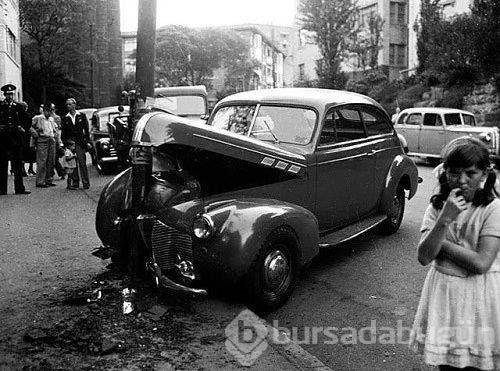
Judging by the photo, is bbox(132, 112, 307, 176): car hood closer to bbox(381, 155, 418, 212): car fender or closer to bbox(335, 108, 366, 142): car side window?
bbox(335, 108, 366, 142): car side window

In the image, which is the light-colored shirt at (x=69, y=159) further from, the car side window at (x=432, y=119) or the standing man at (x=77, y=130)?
the car side window at (x=432, y=119)

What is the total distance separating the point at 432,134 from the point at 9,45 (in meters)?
23.2

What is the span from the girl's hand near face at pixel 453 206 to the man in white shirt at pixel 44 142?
36.3 ft

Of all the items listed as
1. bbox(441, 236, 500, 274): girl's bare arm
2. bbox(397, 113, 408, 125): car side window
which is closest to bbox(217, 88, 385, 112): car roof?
bbox(441, 236, 500, 274): girl's bare arm

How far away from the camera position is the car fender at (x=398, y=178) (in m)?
7.26

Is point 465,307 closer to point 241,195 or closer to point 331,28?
point 241,195

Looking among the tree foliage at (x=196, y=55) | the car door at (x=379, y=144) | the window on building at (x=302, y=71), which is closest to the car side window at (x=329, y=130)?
the car door at (x=379, y=144)

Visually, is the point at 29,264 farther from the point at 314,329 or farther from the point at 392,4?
the point at 392,4

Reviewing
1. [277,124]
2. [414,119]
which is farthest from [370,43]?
[277,124]

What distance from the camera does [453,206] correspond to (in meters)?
2.47

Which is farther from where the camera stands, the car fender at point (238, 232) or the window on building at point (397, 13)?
the window on building at point (397, 13)

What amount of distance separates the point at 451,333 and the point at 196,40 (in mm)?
56994

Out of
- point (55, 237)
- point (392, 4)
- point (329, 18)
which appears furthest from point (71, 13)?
point (55, 237)

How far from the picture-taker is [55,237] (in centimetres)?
735
